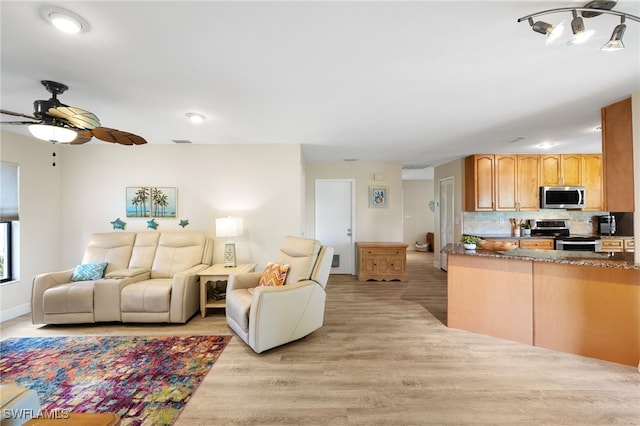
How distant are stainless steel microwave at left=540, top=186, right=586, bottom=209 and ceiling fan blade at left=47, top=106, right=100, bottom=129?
6.33m

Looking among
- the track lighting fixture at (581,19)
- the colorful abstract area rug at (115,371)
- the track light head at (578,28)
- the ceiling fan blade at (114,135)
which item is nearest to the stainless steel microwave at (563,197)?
the track lighting fixture at (581,19)

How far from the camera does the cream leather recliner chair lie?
8.14 ft

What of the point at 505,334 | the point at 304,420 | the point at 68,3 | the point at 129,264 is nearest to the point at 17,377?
the point at 129,264

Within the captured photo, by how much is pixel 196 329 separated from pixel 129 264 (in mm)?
1511

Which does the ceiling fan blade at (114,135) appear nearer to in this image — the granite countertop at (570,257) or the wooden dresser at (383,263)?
the granite countertop at (570,257)

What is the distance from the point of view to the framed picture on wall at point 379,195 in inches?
224

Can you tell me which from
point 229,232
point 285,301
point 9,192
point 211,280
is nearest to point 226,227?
point 229,232

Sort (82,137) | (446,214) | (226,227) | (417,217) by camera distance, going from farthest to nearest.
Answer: (417,217)
(446,214)
(226,227)
(82,137)

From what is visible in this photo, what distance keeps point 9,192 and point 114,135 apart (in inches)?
94.3

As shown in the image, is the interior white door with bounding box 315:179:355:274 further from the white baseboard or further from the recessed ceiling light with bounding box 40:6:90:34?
the white baseboard

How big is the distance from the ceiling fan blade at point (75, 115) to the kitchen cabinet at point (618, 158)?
4.54m

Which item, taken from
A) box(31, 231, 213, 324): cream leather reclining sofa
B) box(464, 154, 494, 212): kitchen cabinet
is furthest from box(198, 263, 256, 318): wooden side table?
box(464, 154, 494, 212): kitchen cabinet

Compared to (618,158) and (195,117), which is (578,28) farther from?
(195,117)

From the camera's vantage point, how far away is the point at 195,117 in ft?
9.64
